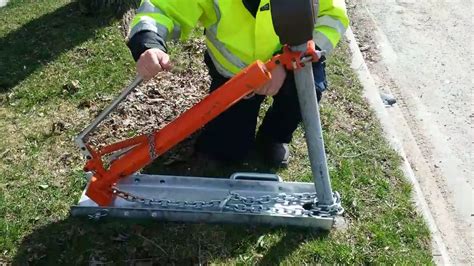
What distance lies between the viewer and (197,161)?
366 centimetres

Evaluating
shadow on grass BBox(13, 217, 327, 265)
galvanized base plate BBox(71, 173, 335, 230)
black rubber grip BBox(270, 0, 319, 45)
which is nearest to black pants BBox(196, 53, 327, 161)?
galvanized base plate BBox(71, 173, 335, 230)

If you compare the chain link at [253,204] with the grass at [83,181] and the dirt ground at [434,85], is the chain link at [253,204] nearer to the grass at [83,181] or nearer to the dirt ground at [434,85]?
the grass at [83,181]

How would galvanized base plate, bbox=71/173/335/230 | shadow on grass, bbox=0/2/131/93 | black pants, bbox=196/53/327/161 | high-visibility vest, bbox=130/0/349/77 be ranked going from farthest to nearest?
shadow on grass, bbox=0/2/131/93 < black pants, bbox=196/53/327/161 < galvanized base plate, bbox=71/173/335/230 < high-visibility vest, bbox=130/0/349/77

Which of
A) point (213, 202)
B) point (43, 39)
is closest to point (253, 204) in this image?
point (213, 202)

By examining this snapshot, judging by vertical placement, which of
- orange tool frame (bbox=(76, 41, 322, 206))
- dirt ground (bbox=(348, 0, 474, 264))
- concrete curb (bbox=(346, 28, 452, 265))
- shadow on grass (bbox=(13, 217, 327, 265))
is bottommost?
dirt ground (bbox=(348, 0, 474, 264))

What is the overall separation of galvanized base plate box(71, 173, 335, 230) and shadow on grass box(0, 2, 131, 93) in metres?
1.57

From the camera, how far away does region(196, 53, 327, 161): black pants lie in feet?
11.0

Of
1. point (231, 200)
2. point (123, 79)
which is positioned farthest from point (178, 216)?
point (123, 79)

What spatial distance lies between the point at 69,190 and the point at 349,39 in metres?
2.79

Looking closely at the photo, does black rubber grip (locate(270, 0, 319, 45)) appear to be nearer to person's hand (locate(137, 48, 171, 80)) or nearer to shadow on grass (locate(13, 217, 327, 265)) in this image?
person's hand (locate(137, 48, 171, 80))

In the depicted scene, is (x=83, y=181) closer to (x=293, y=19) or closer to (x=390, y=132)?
(x=293, y=19)

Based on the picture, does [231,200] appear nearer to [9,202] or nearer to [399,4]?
[9,202]

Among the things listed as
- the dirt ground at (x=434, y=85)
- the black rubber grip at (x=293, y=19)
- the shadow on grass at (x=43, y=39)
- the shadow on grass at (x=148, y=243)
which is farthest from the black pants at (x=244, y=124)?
the shadow on grass at (x=43, y=39)

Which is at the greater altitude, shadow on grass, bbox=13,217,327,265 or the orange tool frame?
the orange tool frame
